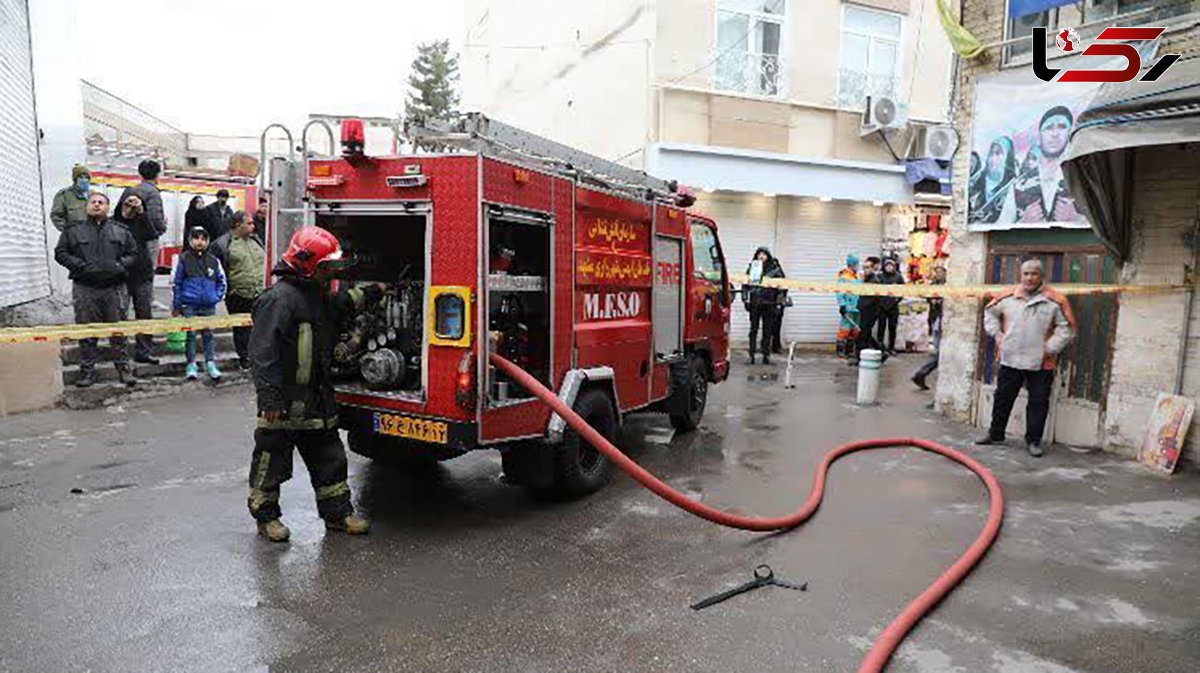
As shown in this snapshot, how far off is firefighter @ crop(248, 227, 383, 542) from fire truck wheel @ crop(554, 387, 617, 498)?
4.46 ft

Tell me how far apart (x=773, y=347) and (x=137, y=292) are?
10802 millimetres

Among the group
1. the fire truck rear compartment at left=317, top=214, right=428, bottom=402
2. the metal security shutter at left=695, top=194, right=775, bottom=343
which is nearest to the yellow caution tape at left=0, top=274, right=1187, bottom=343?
the fire truck rear compartment at left=317, top=214, right=428, bottom=402

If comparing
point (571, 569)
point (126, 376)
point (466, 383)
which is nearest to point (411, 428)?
point (466, 383)

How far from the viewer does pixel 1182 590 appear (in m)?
4.25

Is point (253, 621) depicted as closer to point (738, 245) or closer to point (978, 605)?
point (978, 605)

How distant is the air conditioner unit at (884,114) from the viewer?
15.4 m

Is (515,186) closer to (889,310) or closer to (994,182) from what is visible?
(994,182)

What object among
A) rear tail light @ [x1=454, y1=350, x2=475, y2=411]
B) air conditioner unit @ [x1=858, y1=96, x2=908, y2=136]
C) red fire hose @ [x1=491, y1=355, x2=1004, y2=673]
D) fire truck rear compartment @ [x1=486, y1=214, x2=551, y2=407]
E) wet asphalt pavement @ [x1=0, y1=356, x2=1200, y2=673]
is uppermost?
air conditioner unit @ [x1=858, y1=96, x2=908, y2=136]

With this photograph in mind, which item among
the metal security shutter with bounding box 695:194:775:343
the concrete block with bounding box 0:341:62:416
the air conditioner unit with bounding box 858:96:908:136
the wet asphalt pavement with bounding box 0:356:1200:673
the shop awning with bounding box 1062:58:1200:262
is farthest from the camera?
the air conditioner unit with bounding box 858:96:908:136

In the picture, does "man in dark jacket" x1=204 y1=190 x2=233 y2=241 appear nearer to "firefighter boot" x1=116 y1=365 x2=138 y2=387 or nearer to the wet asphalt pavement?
"firefighter boot" x1=116 y1=365 x2=138 y2=387

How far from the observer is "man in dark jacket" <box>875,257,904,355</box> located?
13406 millimetres

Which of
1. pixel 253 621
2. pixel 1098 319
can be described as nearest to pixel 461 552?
pixel 253 621

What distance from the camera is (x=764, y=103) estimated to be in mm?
15047

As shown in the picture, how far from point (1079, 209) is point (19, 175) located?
13.9 meters
